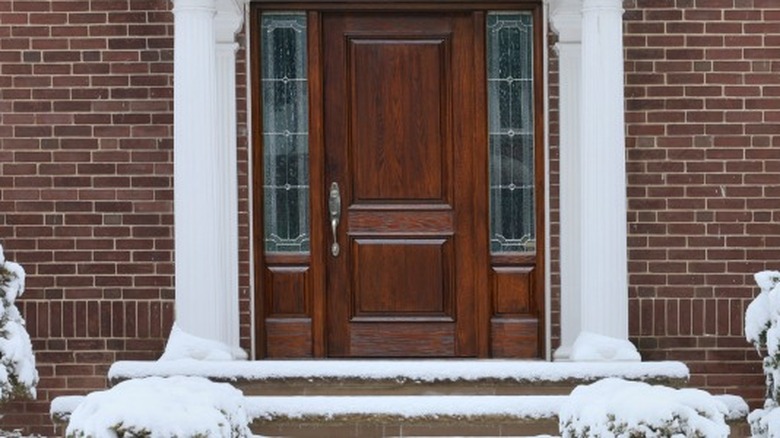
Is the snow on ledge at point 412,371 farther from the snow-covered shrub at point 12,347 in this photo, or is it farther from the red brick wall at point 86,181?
the red brick wall at point 86,181

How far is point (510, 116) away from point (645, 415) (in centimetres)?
345

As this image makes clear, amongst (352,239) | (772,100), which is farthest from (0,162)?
(772,100)

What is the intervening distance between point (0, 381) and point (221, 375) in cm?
114

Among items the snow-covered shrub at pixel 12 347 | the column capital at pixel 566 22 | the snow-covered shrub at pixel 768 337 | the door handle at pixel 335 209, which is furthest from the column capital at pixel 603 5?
the snow-covered shrub at pixel 12 347

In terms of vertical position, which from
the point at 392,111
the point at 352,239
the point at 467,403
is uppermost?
the point at 392,111

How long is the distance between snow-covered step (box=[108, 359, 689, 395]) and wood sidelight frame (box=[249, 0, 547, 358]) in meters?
1.54

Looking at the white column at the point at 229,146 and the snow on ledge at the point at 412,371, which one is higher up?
the white column at the point at 229,146

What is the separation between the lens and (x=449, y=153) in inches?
364

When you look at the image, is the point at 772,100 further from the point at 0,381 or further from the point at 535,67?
the point at 0,381

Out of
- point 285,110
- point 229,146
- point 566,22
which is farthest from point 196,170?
point 566,22

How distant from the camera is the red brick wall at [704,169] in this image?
8.91m

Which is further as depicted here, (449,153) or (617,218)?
(449,153)

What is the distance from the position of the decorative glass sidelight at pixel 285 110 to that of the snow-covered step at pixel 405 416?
227 centimetres

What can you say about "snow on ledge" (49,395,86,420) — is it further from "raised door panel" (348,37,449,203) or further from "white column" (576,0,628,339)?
"white column" (576,0,628,339)
